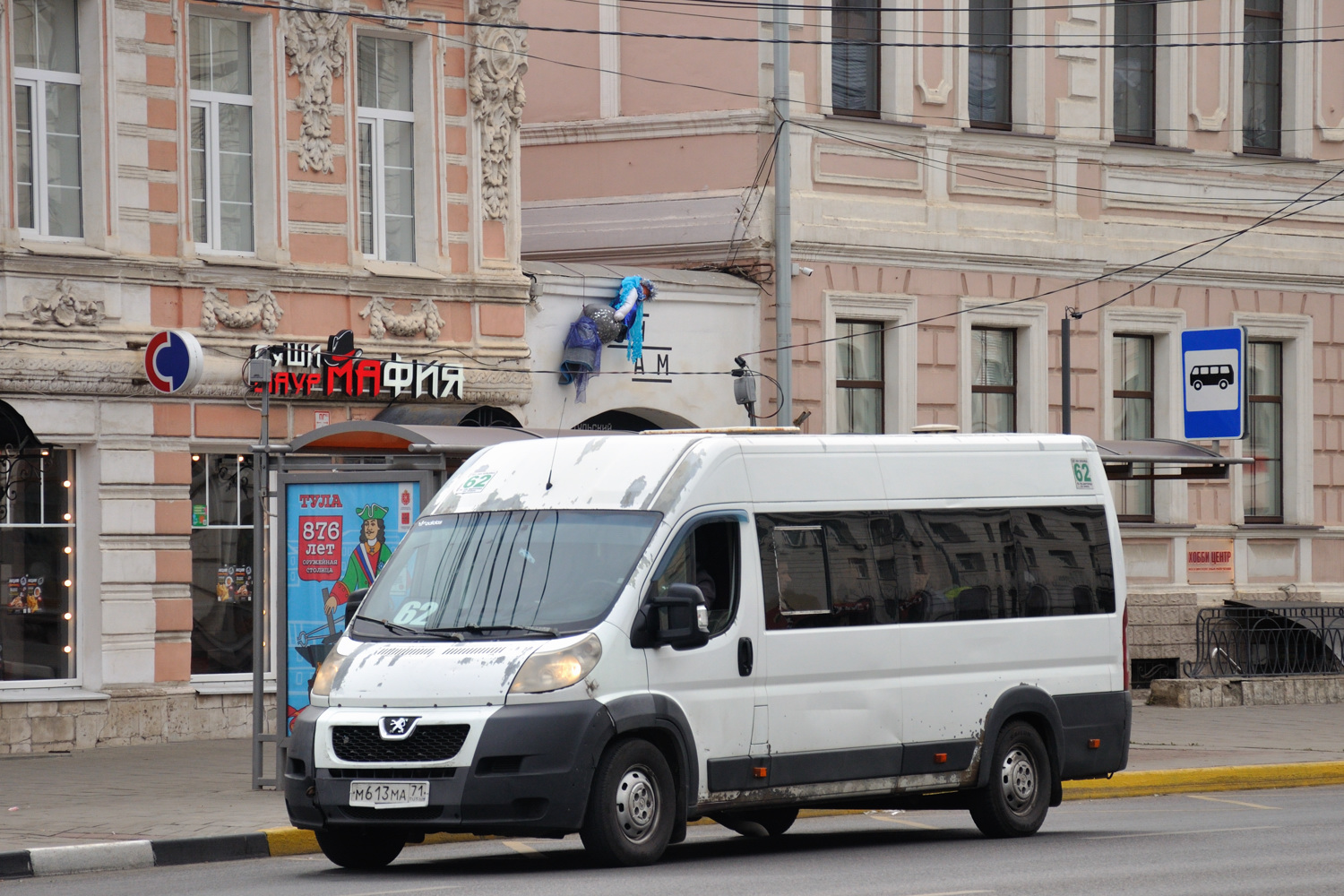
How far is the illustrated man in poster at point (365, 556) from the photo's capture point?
1581 centimetres

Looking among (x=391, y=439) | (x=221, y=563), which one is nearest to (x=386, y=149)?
(x=221, y=563)

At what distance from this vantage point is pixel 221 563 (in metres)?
21.0

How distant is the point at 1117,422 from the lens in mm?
28266

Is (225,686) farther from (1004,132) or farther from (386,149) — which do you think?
(1004,132)

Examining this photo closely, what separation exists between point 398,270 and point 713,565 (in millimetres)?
10406

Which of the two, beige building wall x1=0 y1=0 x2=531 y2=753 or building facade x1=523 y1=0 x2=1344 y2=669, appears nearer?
beige building wall x1=0 y1=0 x2=531 y2=753

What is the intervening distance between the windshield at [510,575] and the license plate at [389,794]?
910 millimetres

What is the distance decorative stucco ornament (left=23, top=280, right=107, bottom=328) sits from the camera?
1941 cm

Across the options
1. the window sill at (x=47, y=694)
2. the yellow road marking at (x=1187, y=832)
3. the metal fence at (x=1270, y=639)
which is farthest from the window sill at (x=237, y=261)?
the metal fence at (x=1270, y=639)

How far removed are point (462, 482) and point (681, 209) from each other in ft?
42.4

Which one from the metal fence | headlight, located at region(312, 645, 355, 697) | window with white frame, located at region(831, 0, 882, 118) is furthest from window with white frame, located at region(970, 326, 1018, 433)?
headlight, located at region(312, 645, 355, 697)

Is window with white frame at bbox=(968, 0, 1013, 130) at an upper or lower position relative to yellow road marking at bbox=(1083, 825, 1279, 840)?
upper

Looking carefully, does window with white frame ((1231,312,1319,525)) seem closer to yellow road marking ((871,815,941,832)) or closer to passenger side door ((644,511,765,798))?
yellow road marking ((871,815,941,832))

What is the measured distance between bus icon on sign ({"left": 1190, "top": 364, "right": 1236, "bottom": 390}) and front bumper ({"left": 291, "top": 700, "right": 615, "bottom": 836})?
12.5m
